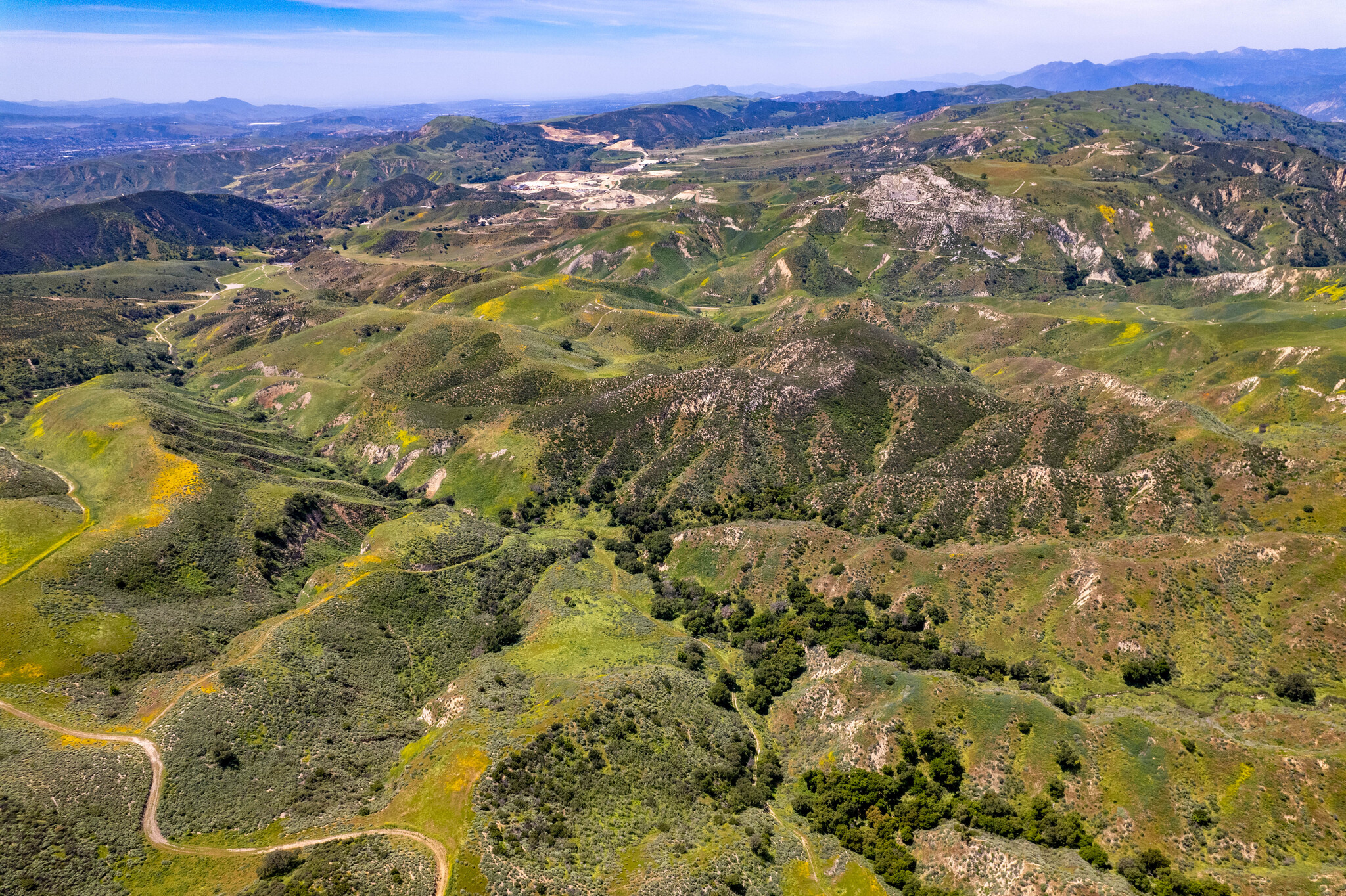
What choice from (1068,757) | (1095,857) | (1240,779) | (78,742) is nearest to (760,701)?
(1068,757)

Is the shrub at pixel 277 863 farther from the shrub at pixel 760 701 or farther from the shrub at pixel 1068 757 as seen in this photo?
the shrub at pixel 1068 757

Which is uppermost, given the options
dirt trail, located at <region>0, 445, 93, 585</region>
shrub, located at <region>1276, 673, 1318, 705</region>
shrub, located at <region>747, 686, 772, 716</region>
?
dirt trail, located at <region>0, 445, 93, 585</region>

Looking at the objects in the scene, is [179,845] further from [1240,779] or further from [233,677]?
[1240,779]

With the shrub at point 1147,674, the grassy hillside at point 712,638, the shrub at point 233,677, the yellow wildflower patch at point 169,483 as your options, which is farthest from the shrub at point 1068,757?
the yellow wildflower patch at point 169,483

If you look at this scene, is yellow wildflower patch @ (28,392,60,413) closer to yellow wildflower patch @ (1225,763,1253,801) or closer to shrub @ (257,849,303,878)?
shrub @ (257,849,303,878)

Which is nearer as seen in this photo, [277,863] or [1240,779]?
[277,863]

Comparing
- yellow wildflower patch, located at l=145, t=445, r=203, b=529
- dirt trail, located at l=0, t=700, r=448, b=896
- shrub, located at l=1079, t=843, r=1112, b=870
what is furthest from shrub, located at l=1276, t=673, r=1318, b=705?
yellow wildflower patch, located at l=145, t=445, r=203, b=529

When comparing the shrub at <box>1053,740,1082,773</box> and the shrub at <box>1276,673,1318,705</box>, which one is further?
the shrub at <box>1276,673,1318,705</box>

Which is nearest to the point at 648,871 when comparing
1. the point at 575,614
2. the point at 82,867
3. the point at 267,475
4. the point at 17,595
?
the point at 575,614

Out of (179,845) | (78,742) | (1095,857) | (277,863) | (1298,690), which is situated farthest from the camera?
(1298,690)
